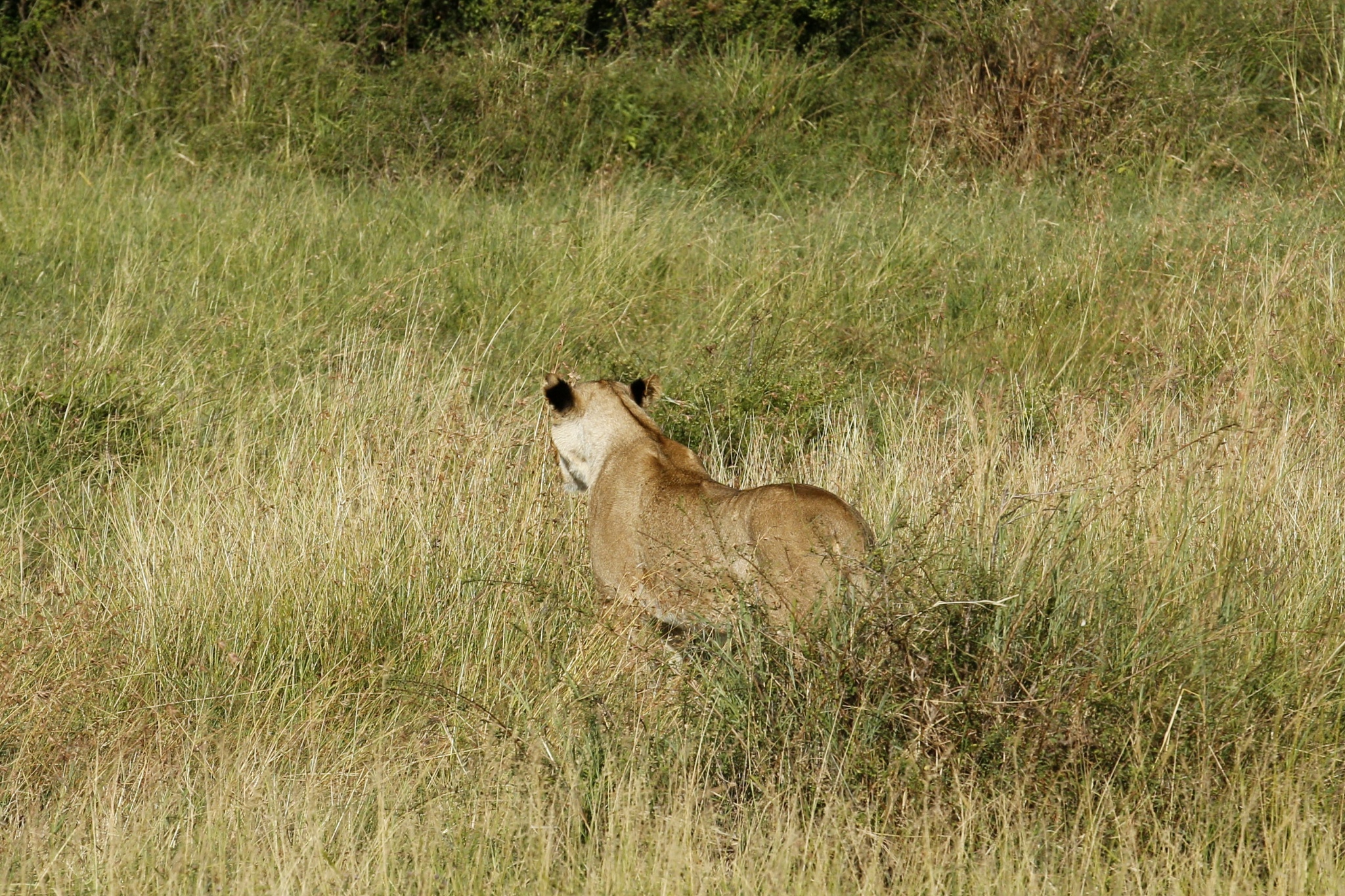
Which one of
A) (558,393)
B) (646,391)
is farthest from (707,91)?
(558,393)

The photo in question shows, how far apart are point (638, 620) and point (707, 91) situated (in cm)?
755

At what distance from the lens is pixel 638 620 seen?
5.04 m

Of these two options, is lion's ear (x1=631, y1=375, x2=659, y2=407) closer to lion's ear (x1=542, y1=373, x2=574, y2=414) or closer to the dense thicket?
lion's ear (x1=542, y1=373, x2=574, y2=414)

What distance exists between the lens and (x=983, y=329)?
8312 millimetres

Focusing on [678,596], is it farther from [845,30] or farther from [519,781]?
[845,30]

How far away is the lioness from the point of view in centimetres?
439

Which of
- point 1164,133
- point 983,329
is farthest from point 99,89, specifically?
point 1164,133

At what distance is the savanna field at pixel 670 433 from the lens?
158 inches

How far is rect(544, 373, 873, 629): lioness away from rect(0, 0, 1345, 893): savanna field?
139 millimetres

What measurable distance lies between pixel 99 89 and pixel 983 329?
6826 millimetres

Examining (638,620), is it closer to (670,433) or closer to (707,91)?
(670,433)

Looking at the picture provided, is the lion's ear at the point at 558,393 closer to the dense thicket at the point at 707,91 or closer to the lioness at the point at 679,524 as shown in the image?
the lioness at the point at 679,524

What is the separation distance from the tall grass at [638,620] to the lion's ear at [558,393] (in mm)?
567

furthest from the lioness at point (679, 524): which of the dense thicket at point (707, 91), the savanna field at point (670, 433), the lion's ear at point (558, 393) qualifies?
the dense thicket at point (707, 91)
